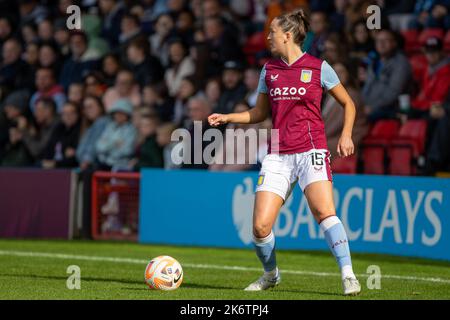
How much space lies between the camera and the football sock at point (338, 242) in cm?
909

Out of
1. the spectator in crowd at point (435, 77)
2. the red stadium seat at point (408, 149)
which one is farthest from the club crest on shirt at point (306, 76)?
the spectator in crowd at point (435, 77)

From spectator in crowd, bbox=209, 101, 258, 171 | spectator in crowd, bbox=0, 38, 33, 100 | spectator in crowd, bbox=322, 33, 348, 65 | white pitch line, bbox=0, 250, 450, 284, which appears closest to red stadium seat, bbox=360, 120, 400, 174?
spectator in crowd, bbox=322, 33, 348, 65

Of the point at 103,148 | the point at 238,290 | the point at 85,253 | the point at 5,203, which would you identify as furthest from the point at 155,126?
the point at 238,290

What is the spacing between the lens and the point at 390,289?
9859 mm

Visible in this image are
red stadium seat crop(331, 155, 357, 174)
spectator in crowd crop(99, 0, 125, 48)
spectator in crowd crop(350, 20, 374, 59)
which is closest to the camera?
red stadium seat crop(331, 155, 357, 174)

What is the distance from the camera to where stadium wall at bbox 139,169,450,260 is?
1334 cm

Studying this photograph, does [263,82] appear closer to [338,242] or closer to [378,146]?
[338,242]

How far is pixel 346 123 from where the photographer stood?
9164 millimetres

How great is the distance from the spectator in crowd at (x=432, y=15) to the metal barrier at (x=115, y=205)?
15.8 feet

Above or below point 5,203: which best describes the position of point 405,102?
above

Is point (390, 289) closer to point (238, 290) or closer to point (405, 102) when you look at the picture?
point (238, 290)

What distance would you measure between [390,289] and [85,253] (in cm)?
522

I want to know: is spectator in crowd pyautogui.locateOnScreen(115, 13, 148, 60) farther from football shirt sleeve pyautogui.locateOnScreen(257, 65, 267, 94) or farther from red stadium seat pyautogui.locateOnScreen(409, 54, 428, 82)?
football shirt sleeve pyautogui.locateOnScreen(257, 65, 267, 94)

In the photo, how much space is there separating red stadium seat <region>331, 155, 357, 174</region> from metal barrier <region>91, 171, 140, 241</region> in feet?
9.74
